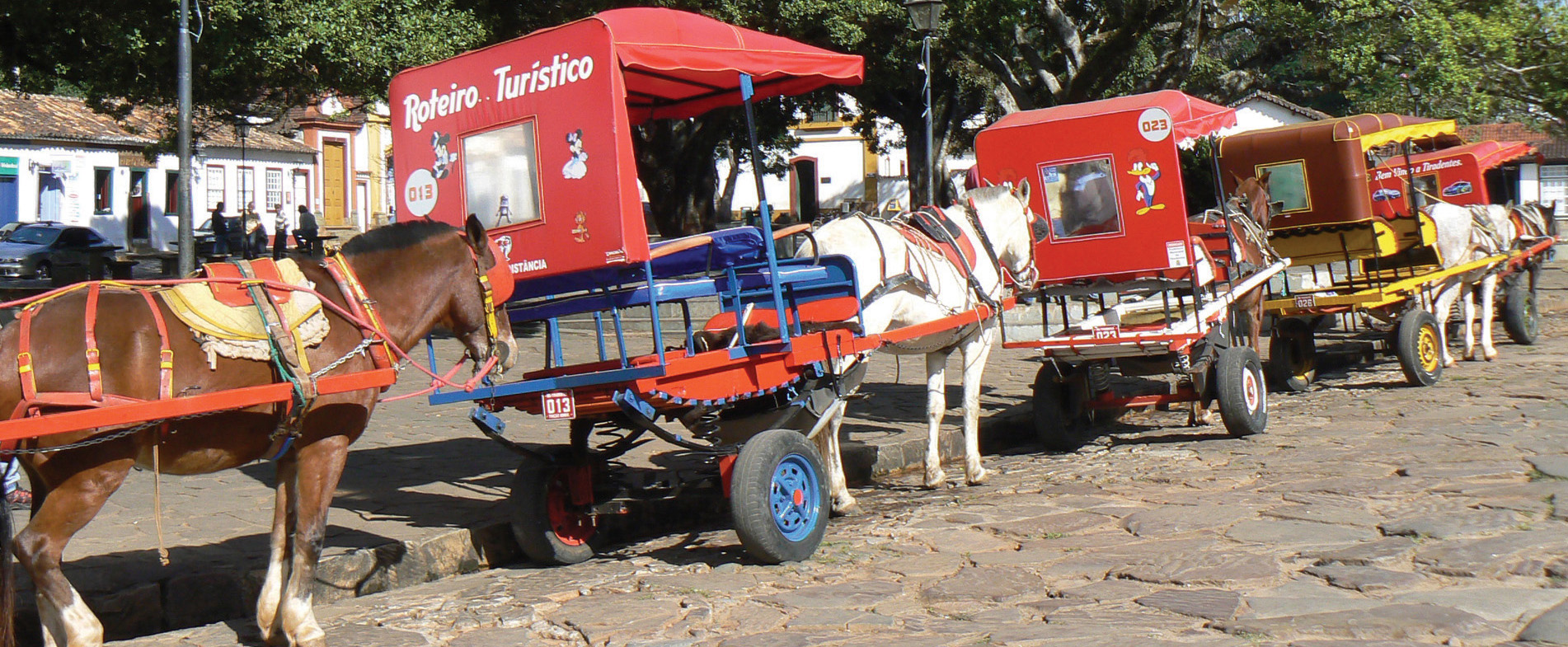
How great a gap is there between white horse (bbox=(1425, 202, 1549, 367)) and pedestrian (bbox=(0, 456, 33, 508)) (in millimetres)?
11303

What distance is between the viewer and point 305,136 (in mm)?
50250

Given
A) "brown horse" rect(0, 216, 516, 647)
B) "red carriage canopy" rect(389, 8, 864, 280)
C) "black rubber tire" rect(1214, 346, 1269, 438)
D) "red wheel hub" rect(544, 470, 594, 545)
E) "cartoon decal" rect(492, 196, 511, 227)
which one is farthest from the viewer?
"black rubber tire" rect(1214, 346, 1269, 438)

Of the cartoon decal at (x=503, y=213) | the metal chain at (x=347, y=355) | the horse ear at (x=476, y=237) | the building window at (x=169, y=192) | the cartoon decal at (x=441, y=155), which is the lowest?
the metal chain at (x=347, y=355)

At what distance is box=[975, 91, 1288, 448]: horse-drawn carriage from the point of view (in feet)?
30.2

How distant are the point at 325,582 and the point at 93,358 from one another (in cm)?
190

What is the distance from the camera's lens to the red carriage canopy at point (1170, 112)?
30.5ft

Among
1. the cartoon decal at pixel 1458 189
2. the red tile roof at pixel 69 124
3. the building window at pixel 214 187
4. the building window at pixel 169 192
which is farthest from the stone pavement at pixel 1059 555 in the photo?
the building window at pixel 214 187

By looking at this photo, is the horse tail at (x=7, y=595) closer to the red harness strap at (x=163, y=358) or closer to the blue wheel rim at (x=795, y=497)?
the red harness strap at (x=163, y=358)

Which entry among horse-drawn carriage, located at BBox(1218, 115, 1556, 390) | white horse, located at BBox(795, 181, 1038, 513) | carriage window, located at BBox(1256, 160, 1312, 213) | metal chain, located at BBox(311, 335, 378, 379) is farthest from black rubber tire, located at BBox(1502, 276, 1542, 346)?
metal chain, located at BBox(311, 335, 378, 379)

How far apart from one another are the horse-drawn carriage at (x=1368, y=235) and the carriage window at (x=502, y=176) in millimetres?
7480

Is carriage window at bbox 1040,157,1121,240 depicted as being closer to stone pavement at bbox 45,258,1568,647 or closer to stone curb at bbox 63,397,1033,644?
stone pavement at bbox 45,258,1568,647

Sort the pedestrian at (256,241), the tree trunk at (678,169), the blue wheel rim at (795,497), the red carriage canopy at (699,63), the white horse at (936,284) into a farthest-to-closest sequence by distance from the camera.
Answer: the pedestrian at (256,241), the tree trunk at (678,169), the white horse at (936,284), the blue wheel rim at (795,497), the red carriage canopy at (699,63)

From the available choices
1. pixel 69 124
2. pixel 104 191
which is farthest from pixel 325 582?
pixel 104 191

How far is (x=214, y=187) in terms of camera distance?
4550 centimetres
